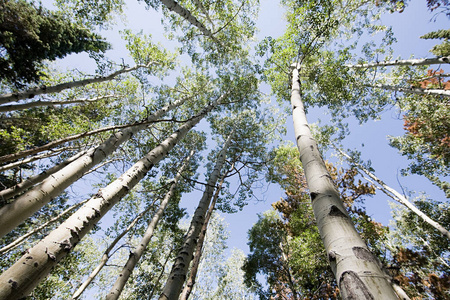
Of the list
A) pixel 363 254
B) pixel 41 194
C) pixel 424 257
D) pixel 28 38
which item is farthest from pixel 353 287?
pixel 28 38

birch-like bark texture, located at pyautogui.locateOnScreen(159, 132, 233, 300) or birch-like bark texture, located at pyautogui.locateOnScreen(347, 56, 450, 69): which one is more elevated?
birch-like bark texture, located at pyautogui.locateOnScreen(347, 56, 450, 69)

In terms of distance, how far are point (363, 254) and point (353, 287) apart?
245mm

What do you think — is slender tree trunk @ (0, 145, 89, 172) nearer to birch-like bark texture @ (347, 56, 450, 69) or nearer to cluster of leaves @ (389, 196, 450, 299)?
cluster of leaves @ (389, 196, 450, 299)

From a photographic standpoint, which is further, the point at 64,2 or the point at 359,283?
the point at 64,2

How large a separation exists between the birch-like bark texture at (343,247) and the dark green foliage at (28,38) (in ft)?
36.0

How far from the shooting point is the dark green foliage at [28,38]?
8.09 m

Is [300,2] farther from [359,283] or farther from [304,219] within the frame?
[304,219]

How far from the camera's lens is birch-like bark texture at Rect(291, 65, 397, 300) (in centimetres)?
96

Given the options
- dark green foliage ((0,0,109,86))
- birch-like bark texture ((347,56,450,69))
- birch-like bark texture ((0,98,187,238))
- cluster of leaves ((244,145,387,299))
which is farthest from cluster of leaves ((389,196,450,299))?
dark green foliage ((0,0,109,86))

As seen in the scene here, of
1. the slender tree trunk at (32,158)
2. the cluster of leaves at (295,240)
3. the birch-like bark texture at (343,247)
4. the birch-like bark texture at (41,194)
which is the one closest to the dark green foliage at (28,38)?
the slender tree trunk at (32,158)

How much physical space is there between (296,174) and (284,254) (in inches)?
177

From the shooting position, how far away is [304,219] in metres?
8.83

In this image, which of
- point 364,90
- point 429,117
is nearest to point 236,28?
point 364,90

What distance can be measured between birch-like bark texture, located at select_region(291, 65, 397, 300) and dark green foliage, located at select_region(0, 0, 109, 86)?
11.0m
